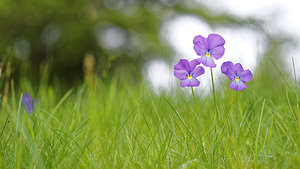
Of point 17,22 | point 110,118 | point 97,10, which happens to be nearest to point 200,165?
point 110,118

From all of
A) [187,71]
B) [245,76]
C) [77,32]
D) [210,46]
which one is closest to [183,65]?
[187,71]

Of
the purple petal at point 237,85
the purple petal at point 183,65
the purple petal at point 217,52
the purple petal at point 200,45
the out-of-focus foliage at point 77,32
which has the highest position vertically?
the out-of-focus foliage at point 77,32

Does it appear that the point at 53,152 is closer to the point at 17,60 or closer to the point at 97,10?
the point at 17,60

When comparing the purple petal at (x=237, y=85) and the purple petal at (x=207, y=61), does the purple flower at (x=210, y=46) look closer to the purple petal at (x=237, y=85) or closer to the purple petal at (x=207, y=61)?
the purple petal at (x=207, y=61)

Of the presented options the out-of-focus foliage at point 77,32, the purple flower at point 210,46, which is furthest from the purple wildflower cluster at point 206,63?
the out-of-focus foliage at point 77,32

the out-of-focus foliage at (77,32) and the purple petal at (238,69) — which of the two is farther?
the out-of-focus foliage at (77,32)
